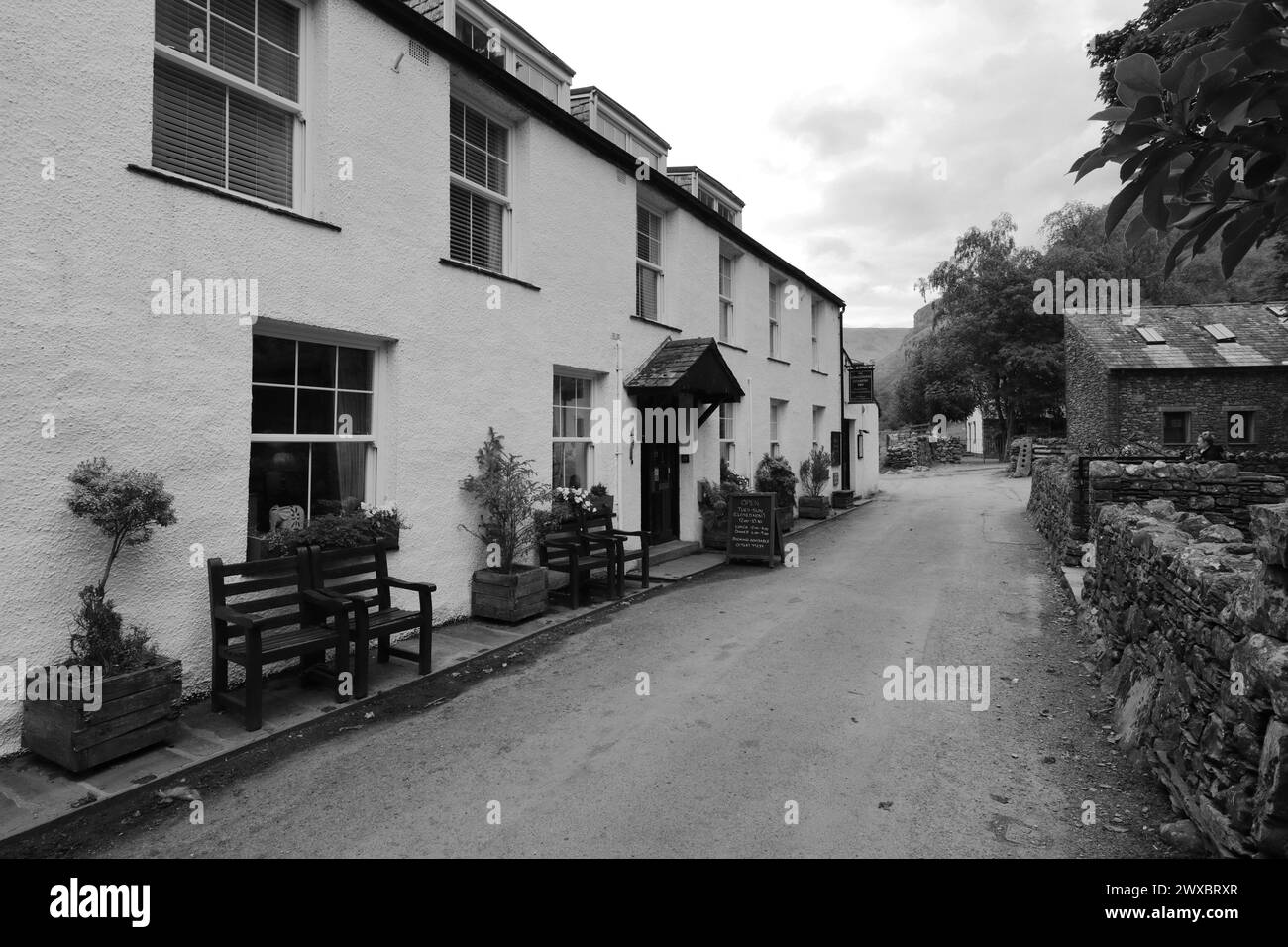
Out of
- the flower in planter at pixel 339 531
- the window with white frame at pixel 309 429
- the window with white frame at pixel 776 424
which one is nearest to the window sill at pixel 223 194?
the window with white frame at pixel 309 429

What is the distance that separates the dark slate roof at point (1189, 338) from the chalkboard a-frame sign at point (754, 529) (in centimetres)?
2209

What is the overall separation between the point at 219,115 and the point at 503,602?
200 inches

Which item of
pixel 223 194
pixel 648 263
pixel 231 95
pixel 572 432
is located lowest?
pixel 572 432

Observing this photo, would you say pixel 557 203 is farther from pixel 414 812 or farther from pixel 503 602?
pixel 414 812

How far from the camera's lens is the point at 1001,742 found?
457cm

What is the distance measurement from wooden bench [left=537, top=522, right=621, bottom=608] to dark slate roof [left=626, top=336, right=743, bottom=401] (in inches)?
108

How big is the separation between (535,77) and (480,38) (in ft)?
3.69

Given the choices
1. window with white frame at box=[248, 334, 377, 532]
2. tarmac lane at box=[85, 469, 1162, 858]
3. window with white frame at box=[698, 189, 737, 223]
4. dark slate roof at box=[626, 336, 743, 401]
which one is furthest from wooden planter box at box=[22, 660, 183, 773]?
window with white frame at box=[698, 189, 737, 223]

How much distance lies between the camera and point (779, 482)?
48.4 feet

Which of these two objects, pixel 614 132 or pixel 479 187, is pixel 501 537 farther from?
pixel 614 132

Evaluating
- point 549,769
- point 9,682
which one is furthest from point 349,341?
point 549,769

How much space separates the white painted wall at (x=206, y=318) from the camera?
4195mm

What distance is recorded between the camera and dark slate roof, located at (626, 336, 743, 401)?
10.4m

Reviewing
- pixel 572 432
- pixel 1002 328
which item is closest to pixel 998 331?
pixel 1002 328
